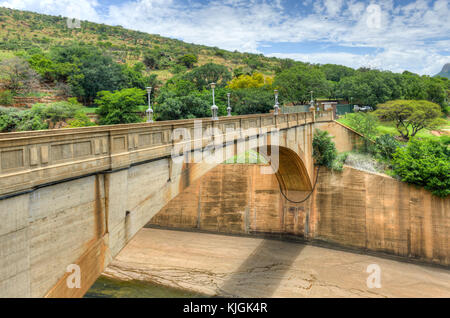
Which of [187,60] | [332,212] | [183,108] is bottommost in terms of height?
[332,212]

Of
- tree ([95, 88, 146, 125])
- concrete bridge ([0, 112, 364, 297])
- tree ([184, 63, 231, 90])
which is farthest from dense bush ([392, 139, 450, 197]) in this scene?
tree ([184, 63, 231, 90])

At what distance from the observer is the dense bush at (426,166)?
73.4ft

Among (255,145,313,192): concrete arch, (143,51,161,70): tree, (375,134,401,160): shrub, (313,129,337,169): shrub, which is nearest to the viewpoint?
(255,145,313,192): concrete arch

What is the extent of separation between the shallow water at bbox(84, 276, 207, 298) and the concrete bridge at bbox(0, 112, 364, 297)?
10843 mm

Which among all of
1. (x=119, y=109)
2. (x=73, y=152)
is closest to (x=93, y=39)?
(x=119, y=109)

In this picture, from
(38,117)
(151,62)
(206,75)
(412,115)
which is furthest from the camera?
(151,62)

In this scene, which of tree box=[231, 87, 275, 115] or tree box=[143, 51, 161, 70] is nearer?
tree box=[231, 87, 275, 115]

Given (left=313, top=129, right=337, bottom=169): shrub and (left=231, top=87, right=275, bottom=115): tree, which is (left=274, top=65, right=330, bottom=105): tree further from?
(left=313, top=129, right=337, bottom=169): shrub

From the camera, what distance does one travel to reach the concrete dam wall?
75.0 ft

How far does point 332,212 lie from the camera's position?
26781 mm

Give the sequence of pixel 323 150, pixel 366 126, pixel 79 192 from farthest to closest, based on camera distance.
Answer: pixel 366 126
pixel 323 150
pixel 79 192

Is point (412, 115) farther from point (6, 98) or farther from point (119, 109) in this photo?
point (6, 98)

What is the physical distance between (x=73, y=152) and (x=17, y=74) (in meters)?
49.1
